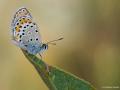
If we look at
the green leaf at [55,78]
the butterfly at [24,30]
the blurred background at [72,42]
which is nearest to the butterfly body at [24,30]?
the butterfly at [24,30]

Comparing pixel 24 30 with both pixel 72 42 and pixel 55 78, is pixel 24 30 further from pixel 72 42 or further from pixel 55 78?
pixel 72 42

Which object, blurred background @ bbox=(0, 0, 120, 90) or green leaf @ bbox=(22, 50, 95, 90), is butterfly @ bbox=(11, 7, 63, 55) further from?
blurred background @ bbox=(0, 0, 120, 90)

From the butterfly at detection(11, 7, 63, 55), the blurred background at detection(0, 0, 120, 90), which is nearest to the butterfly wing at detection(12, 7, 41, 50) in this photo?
the butterfly at detection(11, 7, 63, 55)

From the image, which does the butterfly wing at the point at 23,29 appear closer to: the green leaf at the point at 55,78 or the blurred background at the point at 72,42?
the green leaf at the point at 55,78

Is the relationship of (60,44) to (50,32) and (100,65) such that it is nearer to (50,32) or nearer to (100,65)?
(50,32)

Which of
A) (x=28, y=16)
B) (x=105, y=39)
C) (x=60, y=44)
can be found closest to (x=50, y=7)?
(x=60, y=44)
